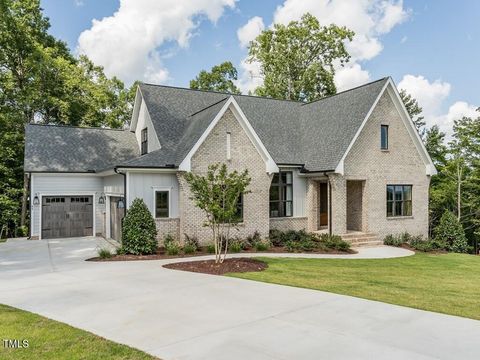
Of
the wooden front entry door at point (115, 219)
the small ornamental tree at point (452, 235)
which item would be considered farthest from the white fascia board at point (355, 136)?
the wooden front entry door at point (115, 219)

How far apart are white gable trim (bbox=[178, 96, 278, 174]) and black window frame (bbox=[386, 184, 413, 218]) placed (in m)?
7.18

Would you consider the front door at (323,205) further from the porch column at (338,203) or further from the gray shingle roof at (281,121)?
the porch column at (338,203)

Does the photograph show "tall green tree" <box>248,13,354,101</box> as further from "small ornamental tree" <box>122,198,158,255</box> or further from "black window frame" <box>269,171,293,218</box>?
"small ornamental tree" <box>122,198,158,255</box>

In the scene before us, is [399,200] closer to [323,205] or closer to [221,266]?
[323,205]

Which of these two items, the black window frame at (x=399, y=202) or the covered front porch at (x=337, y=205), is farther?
the black window frame at (x=399, y=202)

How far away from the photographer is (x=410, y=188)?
72.5ft

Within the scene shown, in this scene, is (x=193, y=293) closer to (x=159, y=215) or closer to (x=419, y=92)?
(x=159, y=215)

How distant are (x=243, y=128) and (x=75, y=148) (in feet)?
36.9

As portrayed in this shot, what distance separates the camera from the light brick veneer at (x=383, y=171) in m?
19.8

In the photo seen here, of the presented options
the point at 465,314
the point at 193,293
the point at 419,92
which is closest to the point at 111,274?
the point at 193,293

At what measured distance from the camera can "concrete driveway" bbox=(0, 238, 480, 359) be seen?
5605 mm

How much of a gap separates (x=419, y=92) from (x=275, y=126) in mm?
24826

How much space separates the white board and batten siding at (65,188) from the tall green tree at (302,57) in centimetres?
2447

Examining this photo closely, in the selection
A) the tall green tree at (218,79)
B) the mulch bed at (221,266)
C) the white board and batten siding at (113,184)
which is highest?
the tall green tree at (218,79)
